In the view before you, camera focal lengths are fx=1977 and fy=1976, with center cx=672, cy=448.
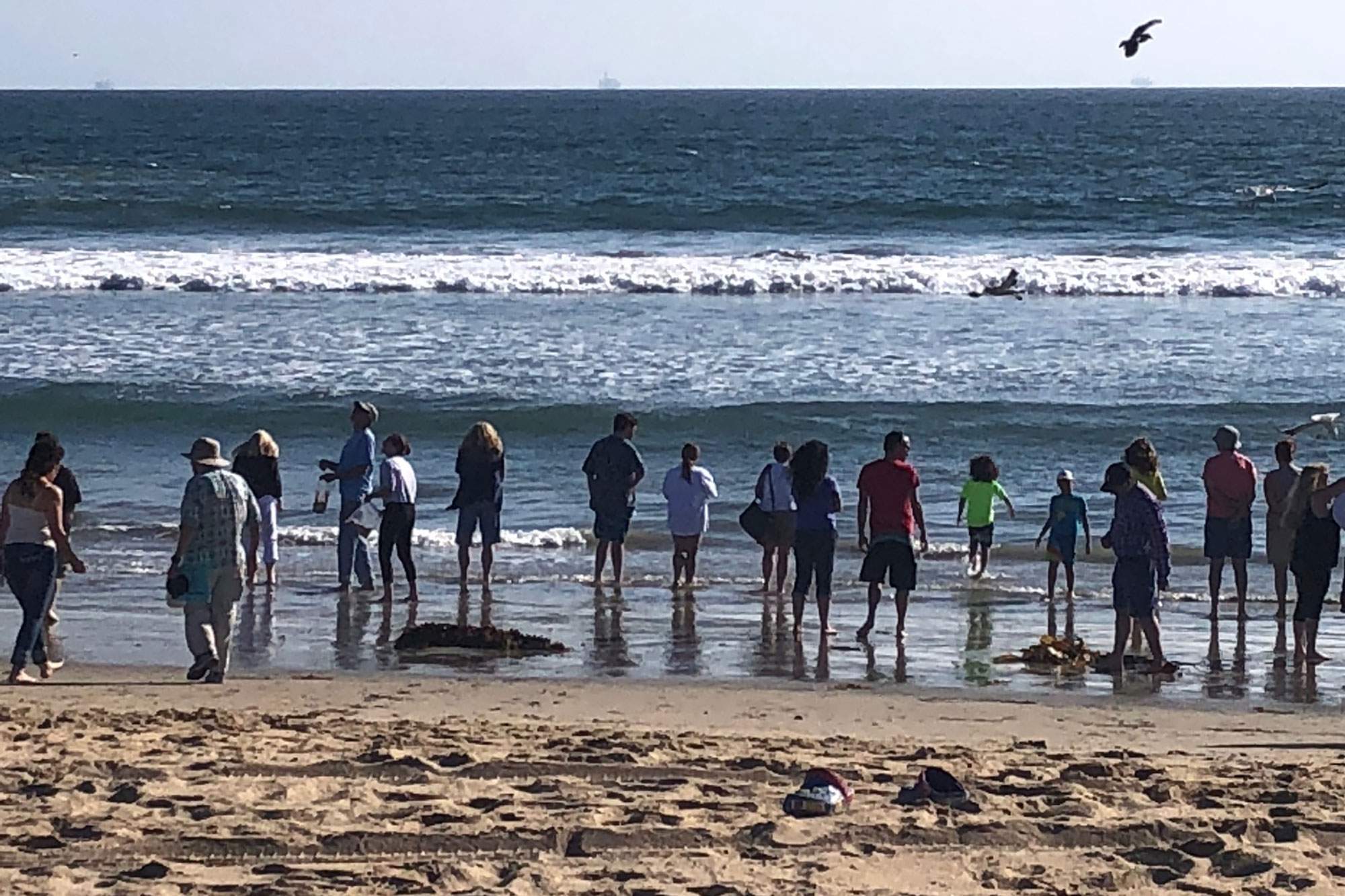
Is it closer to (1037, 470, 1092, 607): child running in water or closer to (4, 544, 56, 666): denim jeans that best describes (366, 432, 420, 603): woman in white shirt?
(4, 544, 56, 666): denim jeans

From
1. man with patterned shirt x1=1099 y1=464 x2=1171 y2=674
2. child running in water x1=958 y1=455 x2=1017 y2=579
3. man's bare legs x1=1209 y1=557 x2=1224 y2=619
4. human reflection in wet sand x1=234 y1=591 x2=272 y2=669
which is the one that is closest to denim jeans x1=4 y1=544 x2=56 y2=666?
human reflection in wet sand x1=234 y1=591 x2=272 y2=669

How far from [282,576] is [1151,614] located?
20.7 feet

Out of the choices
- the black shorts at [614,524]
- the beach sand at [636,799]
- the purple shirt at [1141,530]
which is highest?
the purple shirt at [1141,530]

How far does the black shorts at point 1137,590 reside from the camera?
11242 millimetres

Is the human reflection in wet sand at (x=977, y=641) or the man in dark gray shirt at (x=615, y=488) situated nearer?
the human reflection in wet sand at (x=977, y=641)

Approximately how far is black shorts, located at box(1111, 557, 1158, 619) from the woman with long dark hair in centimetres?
181

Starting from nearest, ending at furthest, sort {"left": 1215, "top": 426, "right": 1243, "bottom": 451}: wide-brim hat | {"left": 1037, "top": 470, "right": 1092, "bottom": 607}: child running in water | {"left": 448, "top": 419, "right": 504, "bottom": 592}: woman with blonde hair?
{"left": 1215, "top": 426, "right": 1243, "bottom": 451}: wide-brim hat → {"left": 1037, "top": 470, "right": 1092, "bottom": 607}: child running in water → {"left": 448, "top": 419, "right": 504, "bottom": 592}: woman with blonde hair

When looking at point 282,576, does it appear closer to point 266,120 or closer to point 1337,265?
point 1337,265

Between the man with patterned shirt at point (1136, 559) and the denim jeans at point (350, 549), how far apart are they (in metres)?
5.10

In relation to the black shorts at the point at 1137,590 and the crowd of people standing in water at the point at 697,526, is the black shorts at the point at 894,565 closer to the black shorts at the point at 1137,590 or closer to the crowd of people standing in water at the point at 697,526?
the crowd of people standing in water at the point at 697,526

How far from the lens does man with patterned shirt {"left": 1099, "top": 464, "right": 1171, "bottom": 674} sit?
11.2 metres

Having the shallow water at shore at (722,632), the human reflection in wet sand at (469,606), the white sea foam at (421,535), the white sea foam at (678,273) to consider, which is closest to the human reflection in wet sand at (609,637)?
the shallow water at shore at (722,632)

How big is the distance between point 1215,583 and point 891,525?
2367 millimetres

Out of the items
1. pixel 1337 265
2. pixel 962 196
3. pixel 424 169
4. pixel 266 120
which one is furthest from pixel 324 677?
pixel 266 120
